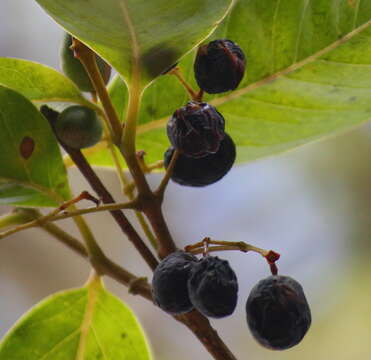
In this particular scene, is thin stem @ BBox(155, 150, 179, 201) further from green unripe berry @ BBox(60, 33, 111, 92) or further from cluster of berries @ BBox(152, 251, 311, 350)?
green unripe berry @ BBox(60, 33, 111, 92)

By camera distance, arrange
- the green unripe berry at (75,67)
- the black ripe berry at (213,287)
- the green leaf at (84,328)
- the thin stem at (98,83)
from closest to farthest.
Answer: the black ripe berry at (213,287), the thin stem at (98,83), the green unripe berry at (75,67), the green leaf at (84,328)

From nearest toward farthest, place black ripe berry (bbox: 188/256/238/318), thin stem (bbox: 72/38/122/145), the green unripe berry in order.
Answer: black ripe berry (bbox: 188/256/238/318), thin stem (bbox: 72/38/122/145), the green unripe berry

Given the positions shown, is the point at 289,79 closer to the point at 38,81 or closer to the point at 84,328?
the point at 38,81

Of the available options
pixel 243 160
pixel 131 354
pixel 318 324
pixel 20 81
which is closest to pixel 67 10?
pixel 20 81

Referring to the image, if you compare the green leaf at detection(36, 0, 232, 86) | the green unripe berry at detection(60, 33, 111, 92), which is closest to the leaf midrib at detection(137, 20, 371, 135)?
the green unripe berry at detection(60, 33, 111, 92)

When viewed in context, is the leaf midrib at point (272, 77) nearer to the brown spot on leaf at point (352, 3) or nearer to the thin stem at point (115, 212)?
the brown spot on leaf at point (352, 3)

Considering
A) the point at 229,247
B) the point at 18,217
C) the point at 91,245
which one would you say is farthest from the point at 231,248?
the point at 18,217

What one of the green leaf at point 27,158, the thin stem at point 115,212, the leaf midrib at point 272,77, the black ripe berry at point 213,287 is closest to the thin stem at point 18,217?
the green leaf at point 27,158

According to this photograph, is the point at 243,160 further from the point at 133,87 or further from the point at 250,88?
the point at 133,87
